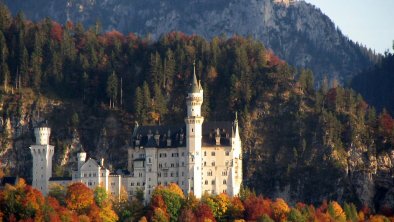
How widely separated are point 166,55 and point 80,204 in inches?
1575

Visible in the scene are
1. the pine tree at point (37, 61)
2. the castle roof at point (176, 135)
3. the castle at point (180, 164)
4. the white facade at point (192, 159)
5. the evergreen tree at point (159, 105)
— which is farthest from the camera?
the pine tree at point (37, 61)

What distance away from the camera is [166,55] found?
572 feet

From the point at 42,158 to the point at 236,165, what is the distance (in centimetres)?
2213

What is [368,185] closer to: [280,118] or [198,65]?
[280,118]

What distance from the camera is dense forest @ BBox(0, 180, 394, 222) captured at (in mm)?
136000

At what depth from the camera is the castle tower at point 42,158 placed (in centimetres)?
14650

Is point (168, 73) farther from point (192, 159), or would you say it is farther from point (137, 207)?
point (137, 207)

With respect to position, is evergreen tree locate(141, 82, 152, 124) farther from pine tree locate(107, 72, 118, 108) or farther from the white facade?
the white facade

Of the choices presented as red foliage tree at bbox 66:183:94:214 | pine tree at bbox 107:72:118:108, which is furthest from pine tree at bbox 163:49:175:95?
red foliage tree at bbox 66:183:94:214

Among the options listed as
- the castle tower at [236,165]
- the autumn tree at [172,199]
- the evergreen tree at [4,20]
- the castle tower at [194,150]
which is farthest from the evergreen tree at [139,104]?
the evergreen tree at [4,20]

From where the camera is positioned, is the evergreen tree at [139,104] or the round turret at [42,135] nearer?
the round turret at [42,135]

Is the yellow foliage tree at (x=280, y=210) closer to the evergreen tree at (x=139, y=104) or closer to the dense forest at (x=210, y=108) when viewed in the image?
the dense forest at (x=210, y=108)

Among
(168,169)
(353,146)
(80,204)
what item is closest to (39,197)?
(80,204)

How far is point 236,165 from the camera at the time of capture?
484 ft
